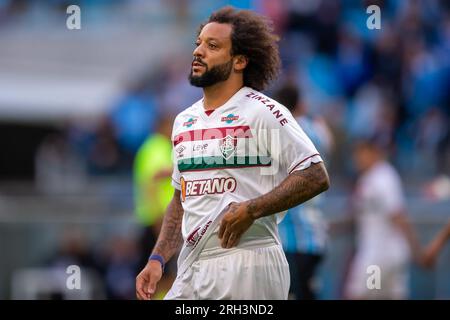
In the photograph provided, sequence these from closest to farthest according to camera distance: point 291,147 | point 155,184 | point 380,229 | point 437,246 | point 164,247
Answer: point 291,147 < point 164,247 < point 437,246 < point 155,184 < point 380,229

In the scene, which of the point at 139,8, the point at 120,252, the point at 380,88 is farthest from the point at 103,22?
the point at 120,252

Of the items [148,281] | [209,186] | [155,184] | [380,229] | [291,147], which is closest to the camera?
[291,147]

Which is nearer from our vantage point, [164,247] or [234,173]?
[234,173]

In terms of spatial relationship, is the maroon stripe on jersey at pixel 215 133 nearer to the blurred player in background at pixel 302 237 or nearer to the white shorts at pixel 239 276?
the white shorts at pixel 239 276

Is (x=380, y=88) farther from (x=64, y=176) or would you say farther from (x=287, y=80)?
(x=287, y=80)

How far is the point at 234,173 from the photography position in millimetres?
6105

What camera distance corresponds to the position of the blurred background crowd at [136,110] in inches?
517

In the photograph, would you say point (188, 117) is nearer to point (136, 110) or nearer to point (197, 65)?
point (197, 65)

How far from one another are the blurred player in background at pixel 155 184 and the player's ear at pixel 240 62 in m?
5.03

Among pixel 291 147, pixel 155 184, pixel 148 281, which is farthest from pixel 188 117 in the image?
pixel 155 184

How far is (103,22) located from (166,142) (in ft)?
33.7

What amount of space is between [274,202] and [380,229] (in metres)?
7.19

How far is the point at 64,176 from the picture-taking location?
17.5 metres

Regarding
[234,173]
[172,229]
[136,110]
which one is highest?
[136,110]
